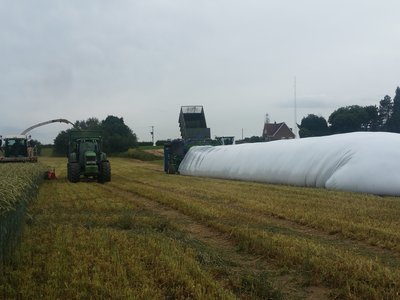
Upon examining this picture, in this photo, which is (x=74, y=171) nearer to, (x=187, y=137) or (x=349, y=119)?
(x=187, y=137)

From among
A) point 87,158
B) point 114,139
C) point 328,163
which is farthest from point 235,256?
point 114,139

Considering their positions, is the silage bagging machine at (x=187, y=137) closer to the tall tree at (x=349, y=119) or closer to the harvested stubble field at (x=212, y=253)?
the harvested stubble field at (x=212, y=253)

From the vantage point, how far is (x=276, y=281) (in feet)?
19.3

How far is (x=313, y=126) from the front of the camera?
248 feet

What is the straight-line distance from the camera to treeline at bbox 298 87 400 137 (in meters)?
67.6

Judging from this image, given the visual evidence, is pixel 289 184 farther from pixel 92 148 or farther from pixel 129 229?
pixel 129 229

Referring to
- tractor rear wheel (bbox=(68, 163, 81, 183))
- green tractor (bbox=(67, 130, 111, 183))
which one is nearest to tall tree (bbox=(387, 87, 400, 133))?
green tractor (bbox=(67, 130, 111, 183))

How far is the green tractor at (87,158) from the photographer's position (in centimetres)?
2344

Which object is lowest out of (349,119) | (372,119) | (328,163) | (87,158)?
(328,163)

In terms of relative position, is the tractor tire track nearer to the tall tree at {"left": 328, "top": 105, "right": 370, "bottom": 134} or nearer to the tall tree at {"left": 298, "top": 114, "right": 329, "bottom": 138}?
the tall tree at {"left": 328, "top": 105, "right": 370, "bottom": 134}

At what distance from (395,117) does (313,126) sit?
12.0 metres

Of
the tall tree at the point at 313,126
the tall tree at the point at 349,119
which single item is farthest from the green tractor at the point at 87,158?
the tall tree at the point at 313,126

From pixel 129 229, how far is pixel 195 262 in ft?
11.0

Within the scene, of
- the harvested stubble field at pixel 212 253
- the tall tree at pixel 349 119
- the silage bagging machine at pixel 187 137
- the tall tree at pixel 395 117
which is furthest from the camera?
the tall tree at pixel 395 117
